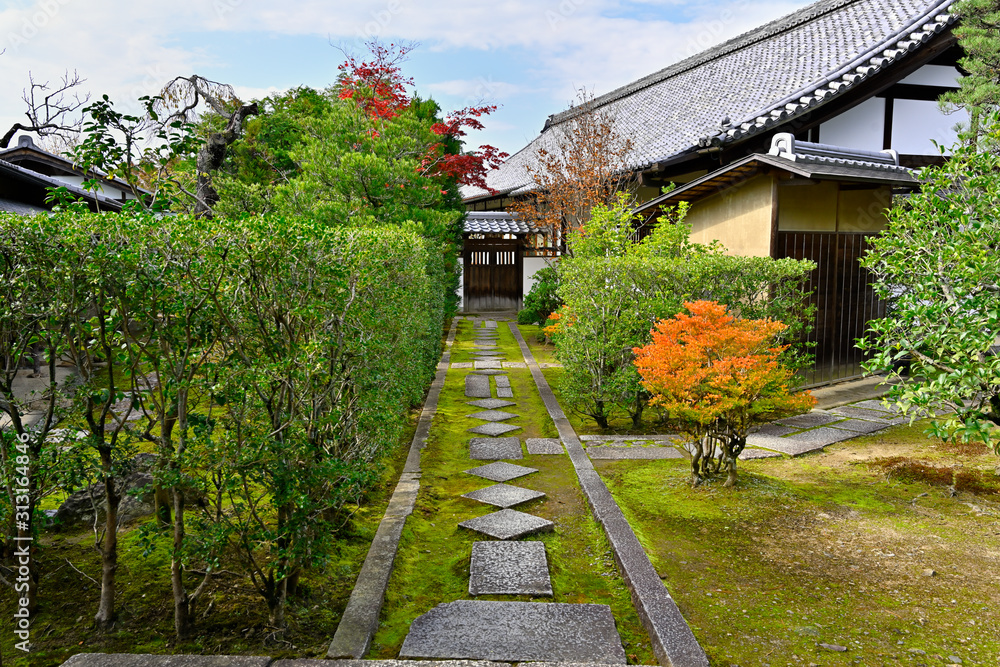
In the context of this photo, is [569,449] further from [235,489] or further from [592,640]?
[235,489]

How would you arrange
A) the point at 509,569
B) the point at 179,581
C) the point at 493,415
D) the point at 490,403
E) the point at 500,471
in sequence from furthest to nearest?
the point at 490,403
the point at 493,415
the point at 500,471
the point at 509,569
the point at 179,581

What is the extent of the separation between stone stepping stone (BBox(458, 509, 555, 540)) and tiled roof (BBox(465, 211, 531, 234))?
1792 cm

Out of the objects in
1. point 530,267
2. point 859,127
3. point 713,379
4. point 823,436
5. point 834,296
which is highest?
point 859,127

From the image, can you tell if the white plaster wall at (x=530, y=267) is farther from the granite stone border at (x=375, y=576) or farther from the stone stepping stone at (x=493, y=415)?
the granite stone border at (x=375, y=576)

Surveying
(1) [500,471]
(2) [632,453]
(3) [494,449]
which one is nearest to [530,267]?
(3) [494,449]

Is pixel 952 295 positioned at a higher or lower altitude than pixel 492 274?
lower

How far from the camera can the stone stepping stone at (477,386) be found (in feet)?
32.3

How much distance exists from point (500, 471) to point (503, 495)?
0.70 metres

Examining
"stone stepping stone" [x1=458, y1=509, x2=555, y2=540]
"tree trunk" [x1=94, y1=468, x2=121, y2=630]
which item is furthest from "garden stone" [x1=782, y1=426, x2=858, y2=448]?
"tree trunk" [x1=94, y1=468, x2=121, y2=630]

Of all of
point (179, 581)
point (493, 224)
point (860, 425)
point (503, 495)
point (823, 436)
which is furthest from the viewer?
point (493, 224)

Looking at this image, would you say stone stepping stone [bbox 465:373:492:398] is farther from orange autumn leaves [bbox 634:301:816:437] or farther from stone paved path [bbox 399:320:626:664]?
orange autumn leaves [bbox 634:301:816:437]

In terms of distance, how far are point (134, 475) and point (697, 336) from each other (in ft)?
14.3

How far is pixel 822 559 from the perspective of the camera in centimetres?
424

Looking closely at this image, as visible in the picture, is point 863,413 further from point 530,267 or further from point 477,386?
point 530,267
